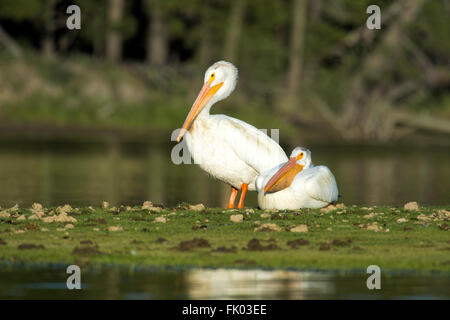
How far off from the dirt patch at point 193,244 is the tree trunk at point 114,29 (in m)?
39.5

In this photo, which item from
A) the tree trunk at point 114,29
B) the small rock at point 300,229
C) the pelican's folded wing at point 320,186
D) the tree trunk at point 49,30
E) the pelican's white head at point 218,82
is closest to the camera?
the small rock at point 300,229

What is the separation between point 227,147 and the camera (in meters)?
15.5

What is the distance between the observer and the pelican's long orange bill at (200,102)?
Answer: 15633 millimetres

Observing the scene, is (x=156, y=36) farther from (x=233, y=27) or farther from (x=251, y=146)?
(x=251, y=146)

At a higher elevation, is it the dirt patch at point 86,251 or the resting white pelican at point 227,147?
the resting white pelican at point 227,147

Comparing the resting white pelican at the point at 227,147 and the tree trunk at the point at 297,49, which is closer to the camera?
the resting white pelican at the point at 227,147

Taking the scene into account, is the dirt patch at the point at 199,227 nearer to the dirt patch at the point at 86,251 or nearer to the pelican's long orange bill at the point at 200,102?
the dirt patch at the point at 86,251

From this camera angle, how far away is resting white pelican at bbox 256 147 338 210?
14.8 m

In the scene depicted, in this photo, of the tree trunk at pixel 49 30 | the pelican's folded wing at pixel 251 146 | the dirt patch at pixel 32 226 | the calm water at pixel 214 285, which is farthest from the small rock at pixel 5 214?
the tree trunk at pixel 49 30

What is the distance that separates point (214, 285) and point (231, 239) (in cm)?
236

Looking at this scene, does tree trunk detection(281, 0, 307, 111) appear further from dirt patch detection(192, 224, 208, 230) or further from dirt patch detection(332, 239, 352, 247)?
dirt patch detection(332, 239, 352, 247)

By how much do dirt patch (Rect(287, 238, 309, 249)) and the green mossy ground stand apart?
1 cm

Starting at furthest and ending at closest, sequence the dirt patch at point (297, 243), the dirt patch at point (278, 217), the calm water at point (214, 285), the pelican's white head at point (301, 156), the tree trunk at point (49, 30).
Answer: the tree trunk at point (49, 30) < the pelican's white head at point (301, 156) < the dirt patch at point (278, 217) < the dirt patch at point (297, 243) < the calm water at point (214, 285)
